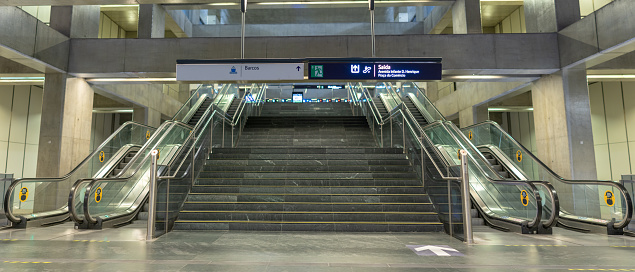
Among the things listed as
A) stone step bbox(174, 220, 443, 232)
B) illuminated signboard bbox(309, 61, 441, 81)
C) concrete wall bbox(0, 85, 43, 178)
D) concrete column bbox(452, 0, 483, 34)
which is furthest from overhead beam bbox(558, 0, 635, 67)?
concrete wall bbox(0, 85, 43, 178)

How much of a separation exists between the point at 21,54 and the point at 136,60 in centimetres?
229

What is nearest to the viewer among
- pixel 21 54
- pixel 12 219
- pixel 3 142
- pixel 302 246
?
pixel 302 246

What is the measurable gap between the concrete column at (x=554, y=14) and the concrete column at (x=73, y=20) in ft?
39.2

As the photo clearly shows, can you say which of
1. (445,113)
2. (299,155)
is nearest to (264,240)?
(299,155)

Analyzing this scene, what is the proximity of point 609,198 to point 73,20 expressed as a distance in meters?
12.1

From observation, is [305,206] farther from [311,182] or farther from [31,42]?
[31,42]

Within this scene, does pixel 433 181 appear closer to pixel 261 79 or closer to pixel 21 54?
pixel 261 79

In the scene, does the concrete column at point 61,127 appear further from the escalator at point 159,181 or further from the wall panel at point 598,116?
the wall panel at point 598,116

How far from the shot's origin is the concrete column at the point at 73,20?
970 cm

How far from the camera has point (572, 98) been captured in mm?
9117

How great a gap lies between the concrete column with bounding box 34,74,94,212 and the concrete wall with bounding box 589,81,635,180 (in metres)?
16.1

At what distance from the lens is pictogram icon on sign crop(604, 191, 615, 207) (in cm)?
608

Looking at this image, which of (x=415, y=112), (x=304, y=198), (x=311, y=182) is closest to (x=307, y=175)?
(x=311, y=182)

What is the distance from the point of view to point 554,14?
9516 mm
